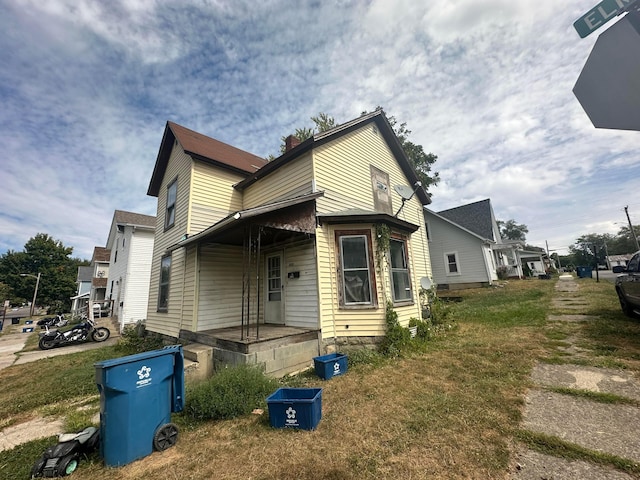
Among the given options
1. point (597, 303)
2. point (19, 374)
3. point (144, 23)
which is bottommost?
point (19, 374)

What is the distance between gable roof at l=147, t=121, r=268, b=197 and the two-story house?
6cm

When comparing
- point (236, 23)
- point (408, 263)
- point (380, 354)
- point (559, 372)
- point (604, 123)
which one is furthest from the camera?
point (408, 263)

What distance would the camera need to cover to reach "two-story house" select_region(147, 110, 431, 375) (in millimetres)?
6172

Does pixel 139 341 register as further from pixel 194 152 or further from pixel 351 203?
pixel 351 203

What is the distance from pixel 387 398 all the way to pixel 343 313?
272 cm

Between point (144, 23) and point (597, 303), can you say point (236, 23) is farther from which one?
point (597, 303)

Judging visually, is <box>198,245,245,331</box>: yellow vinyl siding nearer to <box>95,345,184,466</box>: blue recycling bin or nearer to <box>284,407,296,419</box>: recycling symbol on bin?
<box>95,345,184,466</box>: blue recycling bin

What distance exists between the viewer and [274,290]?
7.97 metres

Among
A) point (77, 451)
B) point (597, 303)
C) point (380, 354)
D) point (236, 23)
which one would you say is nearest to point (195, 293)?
point (77, 451)

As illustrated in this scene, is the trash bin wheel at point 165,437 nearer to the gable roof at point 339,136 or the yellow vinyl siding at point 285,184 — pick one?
the yellow vinyl siding at point 285,184

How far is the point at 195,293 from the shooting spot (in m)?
7.48

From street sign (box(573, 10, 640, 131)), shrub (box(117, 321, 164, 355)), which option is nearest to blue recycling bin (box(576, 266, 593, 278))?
street sign (box(573, 10, 640, 131))

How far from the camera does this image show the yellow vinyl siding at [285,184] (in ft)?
24.8

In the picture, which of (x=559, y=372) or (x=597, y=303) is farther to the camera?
(x=597, y=303)
